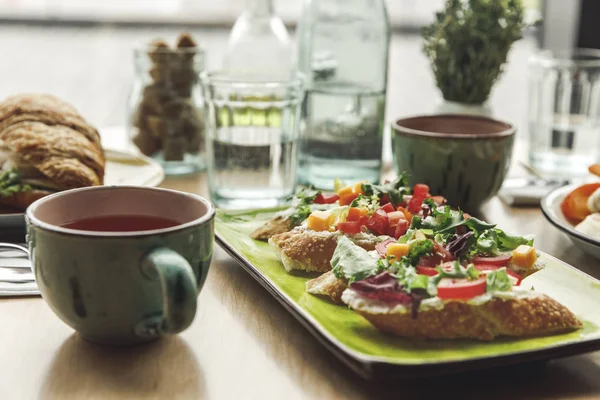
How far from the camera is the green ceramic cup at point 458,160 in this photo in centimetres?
136

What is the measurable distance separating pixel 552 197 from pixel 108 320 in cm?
77

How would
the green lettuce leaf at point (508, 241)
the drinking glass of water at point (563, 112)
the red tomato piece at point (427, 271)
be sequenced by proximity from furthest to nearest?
the drinking glass of water at point (563, 112) < the green lettuce leaf at point (508, 241) < the red tomato piece at point (427, 271)

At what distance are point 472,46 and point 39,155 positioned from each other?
2.76 ft

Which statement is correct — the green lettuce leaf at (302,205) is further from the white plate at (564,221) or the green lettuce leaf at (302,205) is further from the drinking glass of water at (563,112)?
the drinking glass of water at (563,112)

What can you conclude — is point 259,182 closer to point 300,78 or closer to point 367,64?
point 300,78

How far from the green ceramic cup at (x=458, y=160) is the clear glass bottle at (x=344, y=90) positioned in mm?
146

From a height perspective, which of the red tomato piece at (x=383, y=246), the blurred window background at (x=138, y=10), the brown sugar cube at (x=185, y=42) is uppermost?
the blurred window background at (x=138, y=10)

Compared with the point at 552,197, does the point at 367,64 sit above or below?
above

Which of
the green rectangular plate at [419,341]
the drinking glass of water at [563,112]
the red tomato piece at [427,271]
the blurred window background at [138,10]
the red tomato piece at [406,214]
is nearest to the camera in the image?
the green rectangular plate at [419,341]

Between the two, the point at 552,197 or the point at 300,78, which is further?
the point at 300,78

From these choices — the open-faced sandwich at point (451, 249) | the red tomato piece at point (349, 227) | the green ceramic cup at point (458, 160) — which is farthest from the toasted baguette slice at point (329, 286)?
the green ceramic cup at point (458, 160)

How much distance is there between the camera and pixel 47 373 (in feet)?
2.64

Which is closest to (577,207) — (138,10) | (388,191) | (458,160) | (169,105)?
(458,160)

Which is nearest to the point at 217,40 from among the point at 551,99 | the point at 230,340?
→ the point at 551,99
